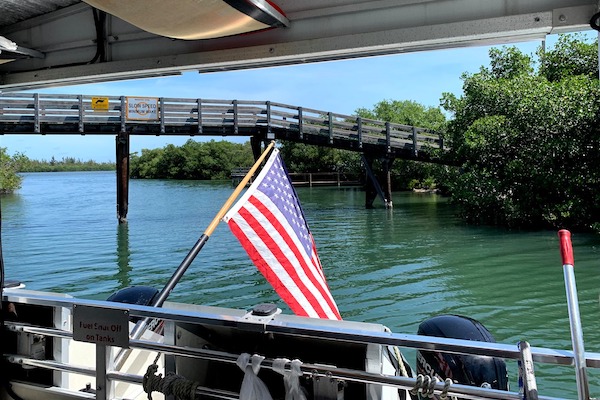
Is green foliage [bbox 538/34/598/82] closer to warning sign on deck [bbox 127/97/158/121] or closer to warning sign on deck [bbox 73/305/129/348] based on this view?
warning sign on deck [bbox 127/97/158/121]

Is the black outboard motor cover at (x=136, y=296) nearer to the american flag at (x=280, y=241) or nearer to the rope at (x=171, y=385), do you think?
the american flag at (x=280, y=241)

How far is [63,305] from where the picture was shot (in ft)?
8.59

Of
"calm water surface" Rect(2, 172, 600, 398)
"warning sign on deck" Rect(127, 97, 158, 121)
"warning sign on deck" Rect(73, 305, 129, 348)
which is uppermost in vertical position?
"warning sign on deck" Rect(127, 97, 158, 121)

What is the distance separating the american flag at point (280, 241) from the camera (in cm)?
369

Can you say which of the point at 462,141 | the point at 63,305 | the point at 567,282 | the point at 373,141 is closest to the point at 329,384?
the point at 567,282

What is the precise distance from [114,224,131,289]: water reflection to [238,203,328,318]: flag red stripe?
8085mm

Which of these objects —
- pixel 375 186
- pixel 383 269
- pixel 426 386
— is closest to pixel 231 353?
pixel 426 386

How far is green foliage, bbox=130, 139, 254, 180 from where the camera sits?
3477 inches

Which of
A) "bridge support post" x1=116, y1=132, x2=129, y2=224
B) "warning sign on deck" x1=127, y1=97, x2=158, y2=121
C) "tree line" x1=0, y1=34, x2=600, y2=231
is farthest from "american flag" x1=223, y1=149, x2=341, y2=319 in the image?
"warning sign on deck" x1=127, y1=97, x2=158, y2=121

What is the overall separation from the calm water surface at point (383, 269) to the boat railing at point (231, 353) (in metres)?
4.40

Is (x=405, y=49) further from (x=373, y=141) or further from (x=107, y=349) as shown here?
(x=373, y=141)

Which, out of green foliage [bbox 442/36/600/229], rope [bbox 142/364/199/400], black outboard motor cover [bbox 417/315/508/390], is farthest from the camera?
green foliage [bbox 442/36/600/229]

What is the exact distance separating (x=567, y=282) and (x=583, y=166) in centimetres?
1812

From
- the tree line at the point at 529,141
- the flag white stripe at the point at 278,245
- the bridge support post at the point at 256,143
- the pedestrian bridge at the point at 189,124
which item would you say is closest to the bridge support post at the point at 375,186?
the pedestrian bridge at the point at 189,124
